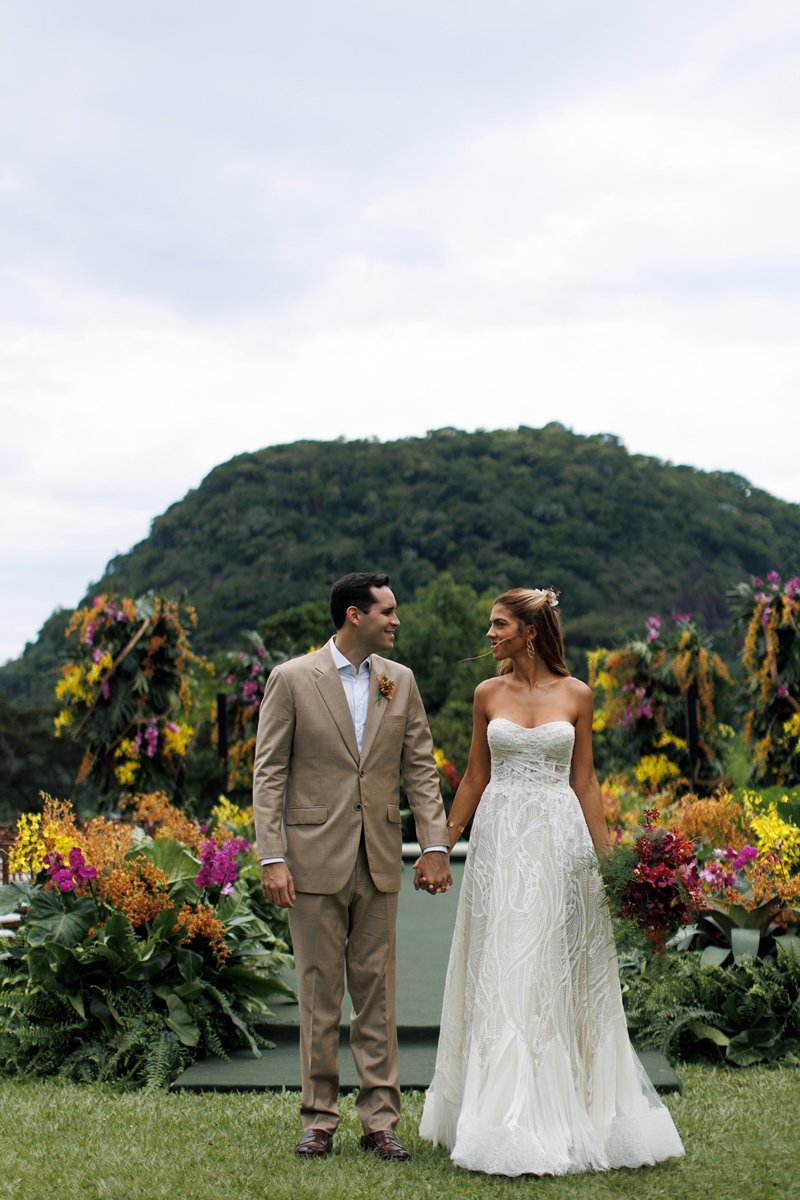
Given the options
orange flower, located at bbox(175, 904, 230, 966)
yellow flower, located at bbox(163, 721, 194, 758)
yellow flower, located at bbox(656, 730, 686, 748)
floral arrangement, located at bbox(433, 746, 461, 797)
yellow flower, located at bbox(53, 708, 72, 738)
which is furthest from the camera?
floral arrangement, located at bbox(433, 746, 461, 797)

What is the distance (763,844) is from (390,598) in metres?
3.48

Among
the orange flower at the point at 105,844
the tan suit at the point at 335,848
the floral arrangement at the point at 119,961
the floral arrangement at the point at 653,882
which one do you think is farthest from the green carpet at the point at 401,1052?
the floral arrangement at the point at 653,882

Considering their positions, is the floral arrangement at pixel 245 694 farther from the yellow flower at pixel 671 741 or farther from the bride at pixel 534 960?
the bride at pixel 534 960

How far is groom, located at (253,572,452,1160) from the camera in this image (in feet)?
15.3

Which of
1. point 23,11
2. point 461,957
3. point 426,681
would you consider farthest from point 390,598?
point 426,681

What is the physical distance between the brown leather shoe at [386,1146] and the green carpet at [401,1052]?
1.35 m

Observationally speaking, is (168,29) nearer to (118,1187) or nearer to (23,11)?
(23,11)

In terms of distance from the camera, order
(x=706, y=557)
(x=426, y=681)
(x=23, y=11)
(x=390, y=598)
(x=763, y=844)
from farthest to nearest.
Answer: (x=706, y=557)
(x=426, y=681)
(x=23, y=11)
(x=763, y=844)
(x=390, y=598)

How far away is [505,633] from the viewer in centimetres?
496

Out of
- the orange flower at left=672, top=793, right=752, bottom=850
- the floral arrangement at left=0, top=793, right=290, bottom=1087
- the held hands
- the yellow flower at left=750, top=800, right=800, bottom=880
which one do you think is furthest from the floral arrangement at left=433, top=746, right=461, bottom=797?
the held hands

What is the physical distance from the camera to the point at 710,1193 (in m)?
4.25

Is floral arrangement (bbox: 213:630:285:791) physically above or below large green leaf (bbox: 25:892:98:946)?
above

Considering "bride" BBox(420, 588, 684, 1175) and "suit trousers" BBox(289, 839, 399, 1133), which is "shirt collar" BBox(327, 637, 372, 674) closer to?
"bride" BBox(420, 588, 684, 1175)

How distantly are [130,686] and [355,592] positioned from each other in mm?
8509
